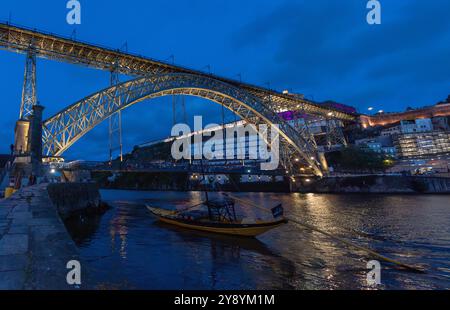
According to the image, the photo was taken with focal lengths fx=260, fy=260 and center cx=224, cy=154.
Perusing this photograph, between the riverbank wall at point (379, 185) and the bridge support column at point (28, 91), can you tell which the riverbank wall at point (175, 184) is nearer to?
the riverbank wall at point (379, 185)

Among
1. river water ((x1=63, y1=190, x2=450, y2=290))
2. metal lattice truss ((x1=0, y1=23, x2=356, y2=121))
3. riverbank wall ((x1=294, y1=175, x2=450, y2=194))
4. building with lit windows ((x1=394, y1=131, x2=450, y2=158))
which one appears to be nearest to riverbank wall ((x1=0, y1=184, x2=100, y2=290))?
river water ((x1=63, y1=190, x2=450, y2=290))

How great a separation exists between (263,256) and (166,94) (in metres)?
29.2

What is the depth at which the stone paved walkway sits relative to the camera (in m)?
3.78

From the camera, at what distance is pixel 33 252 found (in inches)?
198

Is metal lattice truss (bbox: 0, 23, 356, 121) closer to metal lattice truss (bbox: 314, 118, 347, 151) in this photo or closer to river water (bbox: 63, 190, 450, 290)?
river water (bbox: 63, 190, 450, 290)

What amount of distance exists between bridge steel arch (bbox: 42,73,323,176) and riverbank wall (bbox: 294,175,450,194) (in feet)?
12.6

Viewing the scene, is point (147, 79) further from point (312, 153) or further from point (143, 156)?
point (143, 156)

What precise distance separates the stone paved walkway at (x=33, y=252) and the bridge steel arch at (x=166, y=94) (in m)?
20.8

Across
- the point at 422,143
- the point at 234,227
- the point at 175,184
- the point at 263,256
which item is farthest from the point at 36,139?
the point at 422,143

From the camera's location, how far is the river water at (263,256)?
29.5 feet

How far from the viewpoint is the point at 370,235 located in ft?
53.7

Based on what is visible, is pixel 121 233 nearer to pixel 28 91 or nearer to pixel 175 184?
pixel 28 91

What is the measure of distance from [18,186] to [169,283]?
19.3 metres

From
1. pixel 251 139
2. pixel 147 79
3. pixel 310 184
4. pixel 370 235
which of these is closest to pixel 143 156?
pixel 251 139
